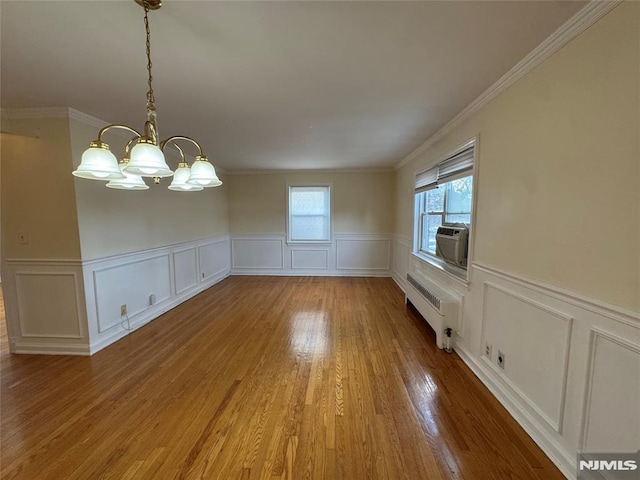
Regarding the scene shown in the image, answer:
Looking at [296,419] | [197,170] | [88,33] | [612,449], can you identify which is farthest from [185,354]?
[612,449]

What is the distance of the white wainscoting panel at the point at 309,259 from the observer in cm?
598

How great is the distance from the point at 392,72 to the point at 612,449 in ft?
7.57

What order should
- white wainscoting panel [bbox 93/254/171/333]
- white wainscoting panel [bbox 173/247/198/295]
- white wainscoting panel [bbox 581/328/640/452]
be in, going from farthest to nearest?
1. white wainscoting panel [bbox 173/247/198/295]
2. white wainscoting panel [bbox 93/254/171/333]
3. white wainscoting panel [bbox 581/328/640/452]

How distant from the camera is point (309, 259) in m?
6.02

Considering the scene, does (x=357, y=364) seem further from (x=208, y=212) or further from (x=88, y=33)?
(x=208, y=212)

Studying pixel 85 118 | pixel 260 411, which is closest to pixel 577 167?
pixel 260 411

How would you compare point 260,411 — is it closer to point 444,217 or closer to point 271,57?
point 271,57

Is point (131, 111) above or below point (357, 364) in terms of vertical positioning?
above

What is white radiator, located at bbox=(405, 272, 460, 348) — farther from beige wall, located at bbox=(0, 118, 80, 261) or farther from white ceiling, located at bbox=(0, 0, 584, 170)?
beige wall, located at bbox=(0, 118, 80, 261)

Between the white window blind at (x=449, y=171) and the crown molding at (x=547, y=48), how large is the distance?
345mm

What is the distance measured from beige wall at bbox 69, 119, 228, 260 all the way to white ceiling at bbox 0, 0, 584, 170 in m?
0.43

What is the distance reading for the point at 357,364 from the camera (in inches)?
95.8

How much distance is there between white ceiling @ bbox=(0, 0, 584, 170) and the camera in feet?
4.14

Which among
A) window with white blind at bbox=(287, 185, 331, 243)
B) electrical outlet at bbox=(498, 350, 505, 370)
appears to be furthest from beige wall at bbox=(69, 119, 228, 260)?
electrical outlet at bbox=(498, 350, 505, 370)
